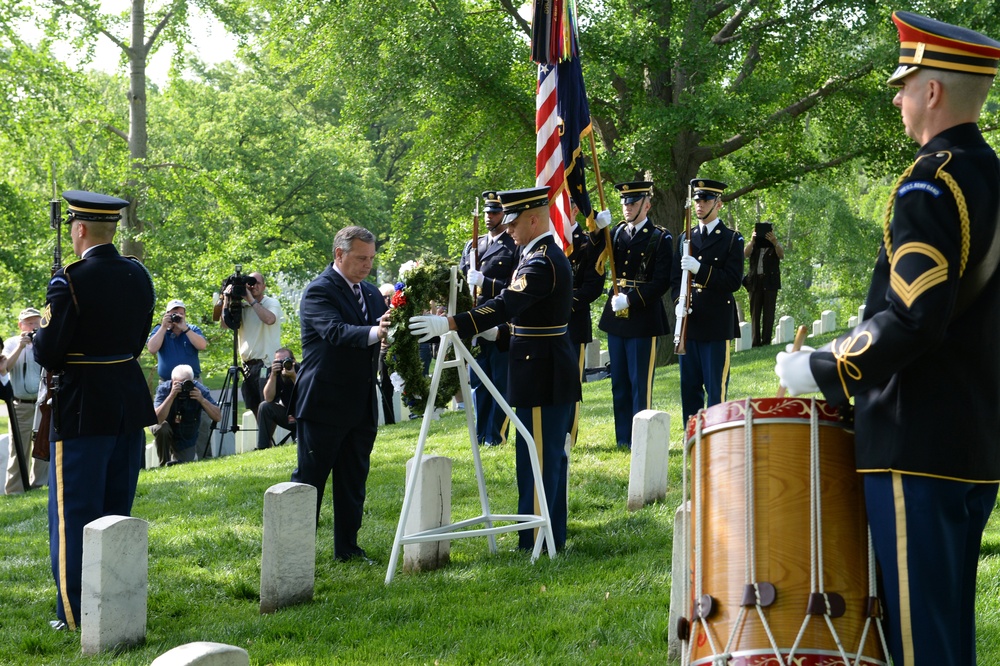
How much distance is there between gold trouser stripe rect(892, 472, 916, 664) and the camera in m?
3.36

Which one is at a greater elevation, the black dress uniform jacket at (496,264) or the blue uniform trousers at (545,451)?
the black dress uniform jacket at (496,264)

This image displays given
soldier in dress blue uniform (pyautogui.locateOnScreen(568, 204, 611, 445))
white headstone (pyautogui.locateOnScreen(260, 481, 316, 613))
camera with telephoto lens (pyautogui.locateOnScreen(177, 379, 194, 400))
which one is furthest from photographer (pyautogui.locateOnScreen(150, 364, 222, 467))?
white headstone (pyautogui.locateOnScreen(260, 481, 316, 613))

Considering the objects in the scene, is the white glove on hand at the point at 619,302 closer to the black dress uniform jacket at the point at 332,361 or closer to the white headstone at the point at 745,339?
the black dress uniform jacket at the point at 332,361

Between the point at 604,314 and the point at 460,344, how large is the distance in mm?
4628

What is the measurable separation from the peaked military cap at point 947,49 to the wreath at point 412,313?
153 inches

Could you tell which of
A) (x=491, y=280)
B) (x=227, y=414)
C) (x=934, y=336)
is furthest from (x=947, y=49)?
(x=227, y=414)

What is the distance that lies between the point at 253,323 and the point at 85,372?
8.26m

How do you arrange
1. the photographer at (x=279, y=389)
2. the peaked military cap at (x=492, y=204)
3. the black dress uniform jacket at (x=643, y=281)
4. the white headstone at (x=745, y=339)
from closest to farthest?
the peaked military cap at (x=492, y=204), the black dress uniform jacket at (x=643, y=281), the photographer at (x=279, y=389), the white headstone at (x=745, y=339)

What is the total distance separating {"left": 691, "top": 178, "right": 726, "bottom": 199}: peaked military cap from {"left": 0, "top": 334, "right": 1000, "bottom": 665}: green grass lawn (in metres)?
2.41

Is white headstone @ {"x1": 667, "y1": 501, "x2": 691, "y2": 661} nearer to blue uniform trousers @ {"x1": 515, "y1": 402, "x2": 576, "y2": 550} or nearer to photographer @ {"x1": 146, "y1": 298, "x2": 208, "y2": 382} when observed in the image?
blue uniform trousers @ {"x1": 515, "y1": 402, "x2": 576, "y2": 550}

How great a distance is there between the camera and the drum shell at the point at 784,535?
351cm

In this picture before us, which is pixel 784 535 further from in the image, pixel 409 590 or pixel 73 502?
pixel 73 502

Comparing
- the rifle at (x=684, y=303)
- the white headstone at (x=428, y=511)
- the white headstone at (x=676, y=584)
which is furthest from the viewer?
the rifle at (x=684, y=303)

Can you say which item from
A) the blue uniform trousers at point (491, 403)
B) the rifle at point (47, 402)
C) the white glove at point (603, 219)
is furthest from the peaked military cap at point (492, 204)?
the rifle at point (47, 402)
